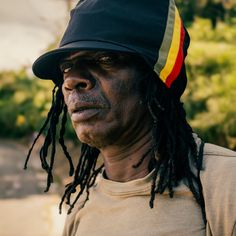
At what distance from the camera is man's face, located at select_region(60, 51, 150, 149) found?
2.09 m

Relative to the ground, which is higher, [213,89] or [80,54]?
[80,54]

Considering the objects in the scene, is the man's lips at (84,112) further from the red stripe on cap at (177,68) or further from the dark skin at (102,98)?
the red stripe on cap at (177,68)

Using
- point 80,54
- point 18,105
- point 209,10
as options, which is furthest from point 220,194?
point 18,105

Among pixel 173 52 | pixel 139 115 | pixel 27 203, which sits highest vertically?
pixel 173 52

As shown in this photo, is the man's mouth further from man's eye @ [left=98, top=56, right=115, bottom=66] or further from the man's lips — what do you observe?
man's eye @ [left=98, top=56, right=115, bottom=66]

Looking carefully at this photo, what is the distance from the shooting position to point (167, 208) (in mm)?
2029

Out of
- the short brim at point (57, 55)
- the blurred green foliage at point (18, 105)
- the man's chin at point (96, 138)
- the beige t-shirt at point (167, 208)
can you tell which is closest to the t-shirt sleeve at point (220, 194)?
the beige t-shirt at point (167, 208)

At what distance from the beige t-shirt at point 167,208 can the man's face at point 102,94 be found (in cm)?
22

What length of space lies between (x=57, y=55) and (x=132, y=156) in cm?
47

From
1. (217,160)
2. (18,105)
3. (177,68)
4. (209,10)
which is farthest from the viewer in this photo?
(18,105)

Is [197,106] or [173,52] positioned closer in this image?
[173,52]

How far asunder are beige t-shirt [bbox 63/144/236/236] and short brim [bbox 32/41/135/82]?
0.47 m

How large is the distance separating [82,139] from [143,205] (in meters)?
0.32

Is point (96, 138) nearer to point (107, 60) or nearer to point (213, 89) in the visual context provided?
point (107, 60)
